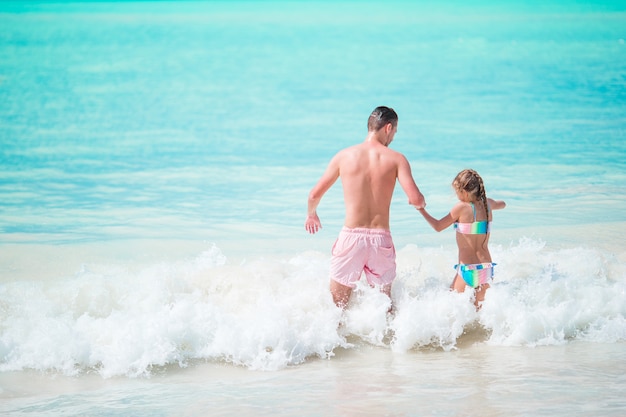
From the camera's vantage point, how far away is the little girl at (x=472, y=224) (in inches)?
202

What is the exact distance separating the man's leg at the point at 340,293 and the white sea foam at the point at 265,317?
0.16 ft

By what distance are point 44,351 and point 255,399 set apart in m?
1.35

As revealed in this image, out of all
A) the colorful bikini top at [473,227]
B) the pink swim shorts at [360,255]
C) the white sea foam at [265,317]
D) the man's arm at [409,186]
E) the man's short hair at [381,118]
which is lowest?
the white sea foam at [265,317]

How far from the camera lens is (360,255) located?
16.4 feet

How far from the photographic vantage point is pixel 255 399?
4.28 metres

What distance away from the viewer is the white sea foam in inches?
193

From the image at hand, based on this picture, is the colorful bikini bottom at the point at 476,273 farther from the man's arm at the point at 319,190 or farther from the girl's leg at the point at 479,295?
the man's arm at the point at 319,190

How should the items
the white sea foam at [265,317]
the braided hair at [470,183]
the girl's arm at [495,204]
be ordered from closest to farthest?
the white sea foam at [265,317] < the braided hair at [470,183] < the girl's arm at [495,204]

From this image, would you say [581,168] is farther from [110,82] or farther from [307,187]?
[110,82]

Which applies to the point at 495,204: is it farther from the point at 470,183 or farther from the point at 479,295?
the point at 479,295

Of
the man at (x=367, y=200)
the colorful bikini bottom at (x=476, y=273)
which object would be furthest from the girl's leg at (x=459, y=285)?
the man at (x=367, y=200)

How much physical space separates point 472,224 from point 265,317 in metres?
1.31

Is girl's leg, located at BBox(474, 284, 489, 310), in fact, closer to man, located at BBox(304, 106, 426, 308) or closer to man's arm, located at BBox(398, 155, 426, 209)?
man, located at BBox(304, 106, 426, 308)

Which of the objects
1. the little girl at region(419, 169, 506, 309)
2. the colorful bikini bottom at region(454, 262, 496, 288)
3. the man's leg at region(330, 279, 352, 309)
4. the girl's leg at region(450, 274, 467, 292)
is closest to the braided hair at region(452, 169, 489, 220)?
the little girl at region(419, 169, 506, 309)
